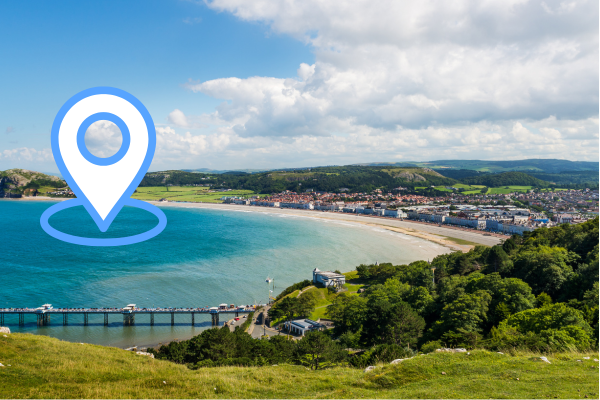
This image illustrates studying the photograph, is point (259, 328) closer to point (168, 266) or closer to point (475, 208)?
point (168, 266)

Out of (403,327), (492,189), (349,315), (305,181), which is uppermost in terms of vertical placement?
(305,181)

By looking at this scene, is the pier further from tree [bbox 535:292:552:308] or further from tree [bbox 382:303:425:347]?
tree [bbox 535:292:552:308]

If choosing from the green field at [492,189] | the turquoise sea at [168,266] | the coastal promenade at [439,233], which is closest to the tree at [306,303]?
the turquoise sea at [168,266]

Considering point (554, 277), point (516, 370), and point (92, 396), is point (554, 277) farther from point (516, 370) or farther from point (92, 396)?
point (92, 396)

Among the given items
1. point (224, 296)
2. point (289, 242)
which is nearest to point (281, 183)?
point (289, 242)

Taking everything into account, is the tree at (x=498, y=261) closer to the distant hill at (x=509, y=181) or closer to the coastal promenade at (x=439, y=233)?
the coastal promenade at (x=439, y=233)

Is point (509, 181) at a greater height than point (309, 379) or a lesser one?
greater

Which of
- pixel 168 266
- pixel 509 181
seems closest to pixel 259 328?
pixel 168 266

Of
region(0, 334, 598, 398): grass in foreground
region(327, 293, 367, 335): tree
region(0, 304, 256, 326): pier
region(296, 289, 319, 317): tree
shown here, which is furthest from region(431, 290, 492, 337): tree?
region(0, 304, 256, 326): pier
